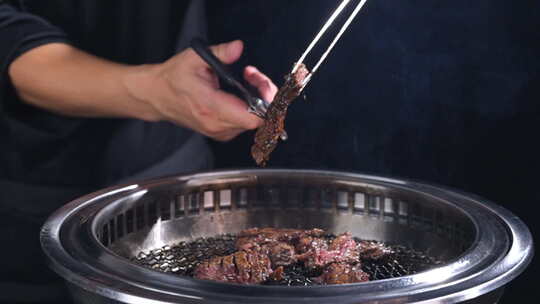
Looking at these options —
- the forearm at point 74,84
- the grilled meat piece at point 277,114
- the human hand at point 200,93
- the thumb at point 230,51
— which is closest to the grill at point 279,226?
the human hand at point 200,93

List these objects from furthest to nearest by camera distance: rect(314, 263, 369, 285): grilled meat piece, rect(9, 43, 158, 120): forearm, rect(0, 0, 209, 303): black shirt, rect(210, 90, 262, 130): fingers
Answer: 1. rect(0, 0, 209, 303): black shirt
2. rect(9, 43, 158, 120): forearm
3. rect(210, 90, 262, 130): fingers
4. rect(314, 263, 369, 285): grilled meat piece

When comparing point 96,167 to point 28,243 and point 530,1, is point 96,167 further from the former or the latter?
point 530,1

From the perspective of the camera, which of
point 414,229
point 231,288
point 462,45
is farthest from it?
point 462,45

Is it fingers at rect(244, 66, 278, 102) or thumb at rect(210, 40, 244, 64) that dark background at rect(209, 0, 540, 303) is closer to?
fingers at rect(244, 66, 278, 102)

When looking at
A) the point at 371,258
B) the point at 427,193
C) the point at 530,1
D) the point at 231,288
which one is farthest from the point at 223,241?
the point at 530,1

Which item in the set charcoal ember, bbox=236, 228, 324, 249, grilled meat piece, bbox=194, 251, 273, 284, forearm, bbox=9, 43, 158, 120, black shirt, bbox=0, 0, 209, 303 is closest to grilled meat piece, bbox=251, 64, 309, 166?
charcoal ember, bbox=236, 228, 324, 249

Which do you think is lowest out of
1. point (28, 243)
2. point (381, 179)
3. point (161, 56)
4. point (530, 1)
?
point (28, 243)

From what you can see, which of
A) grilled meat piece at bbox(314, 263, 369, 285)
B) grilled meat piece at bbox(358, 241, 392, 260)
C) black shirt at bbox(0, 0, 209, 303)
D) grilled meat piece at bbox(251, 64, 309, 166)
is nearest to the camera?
grilled meat piece at bbox(314, 263, 369, 285)

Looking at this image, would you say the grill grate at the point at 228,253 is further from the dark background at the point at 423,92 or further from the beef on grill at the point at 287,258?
the dark background at the point at 423,92
